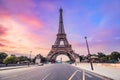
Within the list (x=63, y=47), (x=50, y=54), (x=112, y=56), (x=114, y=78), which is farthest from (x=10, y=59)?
(x=114, y=78)

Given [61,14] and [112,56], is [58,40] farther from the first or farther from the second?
[112,56]

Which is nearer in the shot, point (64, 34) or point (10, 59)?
point (10, 59)

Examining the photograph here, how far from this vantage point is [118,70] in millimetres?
15953

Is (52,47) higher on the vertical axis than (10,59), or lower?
higher

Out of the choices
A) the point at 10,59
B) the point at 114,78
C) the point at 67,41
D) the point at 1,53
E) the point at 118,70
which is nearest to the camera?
the point at 118,70

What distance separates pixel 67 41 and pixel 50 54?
12216mm

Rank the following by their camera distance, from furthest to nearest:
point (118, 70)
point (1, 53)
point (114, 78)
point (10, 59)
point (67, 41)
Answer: point (1, 53) → point (67, 41) → point (10, 59) → point (114, 78) → point (118, 70)

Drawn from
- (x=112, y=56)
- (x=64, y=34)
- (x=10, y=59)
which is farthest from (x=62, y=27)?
(x=112, y=56)

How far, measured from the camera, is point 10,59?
93.1 metres

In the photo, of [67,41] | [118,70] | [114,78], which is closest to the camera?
[118,70]

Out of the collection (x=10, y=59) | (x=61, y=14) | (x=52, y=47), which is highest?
(x=61, y=14)

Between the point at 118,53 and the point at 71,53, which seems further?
the point at 118,53

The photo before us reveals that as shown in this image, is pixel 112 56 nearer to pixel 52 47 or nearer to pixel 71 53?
pixel 71 53

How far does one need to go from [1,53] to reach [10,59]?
110 ft
